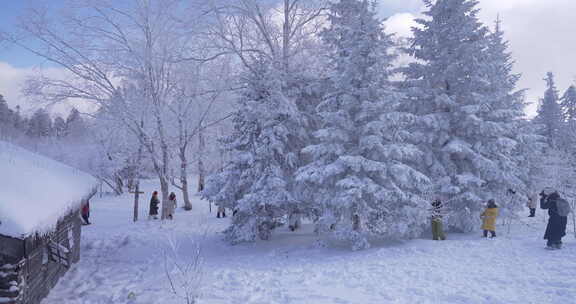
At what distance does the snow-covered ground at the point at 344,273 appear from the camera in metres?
7.66

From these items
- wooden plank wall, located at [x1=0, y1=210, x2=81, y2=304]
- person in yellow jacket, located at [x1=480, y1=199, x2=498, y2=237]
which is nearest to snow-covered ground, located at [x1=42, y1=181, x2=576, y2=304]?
wooden plank wall, located at [x1=0, y1=210, x2=81, y2=304]

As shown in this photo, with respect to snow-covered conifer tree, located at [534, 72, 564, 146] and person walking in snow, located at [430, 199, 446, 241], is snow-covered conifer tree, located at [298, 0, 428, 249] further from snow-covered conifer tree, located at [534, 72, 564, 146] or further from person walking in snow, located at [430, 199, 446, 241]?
snow-covered conifer tree, located at [534, 72, 564, 146]

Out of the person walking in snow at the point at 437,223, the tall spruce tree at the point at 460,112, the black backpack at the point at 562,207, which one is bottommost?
the person walking in snow at the point at 437,223

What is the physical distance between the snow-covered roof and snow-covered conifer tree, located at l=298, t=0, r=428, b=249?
641cm

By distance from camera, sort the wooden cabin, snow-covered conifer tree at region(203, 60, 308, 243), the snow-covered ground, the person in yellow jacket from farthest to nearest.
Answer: snow-covered conifer tree at region(203, 60, 308, 243) < the person in yellow jacket < the snow-covered ground < the wooden cabin

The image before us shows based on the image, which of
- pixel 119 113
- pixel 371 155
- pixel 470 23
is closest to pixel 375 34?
pixel 371 155

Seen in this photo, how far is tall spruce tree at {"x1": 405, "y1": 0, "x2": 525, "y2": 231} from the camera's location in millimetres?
14828

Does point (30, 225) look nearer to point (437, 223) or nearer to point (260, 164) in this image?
point (260, 164)

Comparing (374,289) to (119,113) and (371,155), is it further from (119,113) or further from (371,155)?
(119,113)

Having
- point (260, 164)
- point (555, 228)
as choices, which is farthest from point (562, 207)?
point (260, 164)

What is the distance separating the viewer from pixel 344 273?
9555mm

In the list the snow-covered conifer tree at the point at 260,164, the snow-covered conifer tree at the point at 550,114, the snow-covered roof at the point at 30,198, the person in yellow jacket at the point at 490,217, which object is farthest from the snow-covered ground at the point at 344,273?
the snow-covered conifer tree at the point at 550,114

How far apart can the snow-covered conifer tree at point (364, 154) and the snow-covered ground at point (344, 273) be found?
904 millimetres

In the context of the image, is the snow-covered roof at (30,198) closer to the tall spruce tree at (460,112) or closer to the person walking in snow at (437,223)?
the person walking in snow at (437,223)
